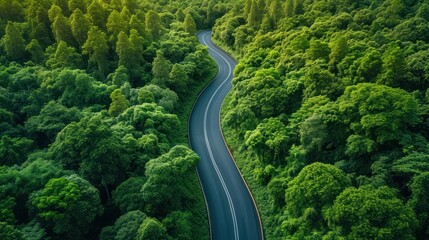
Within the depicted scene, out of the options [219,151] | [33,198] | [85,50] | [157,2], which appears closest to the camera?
[33,198]

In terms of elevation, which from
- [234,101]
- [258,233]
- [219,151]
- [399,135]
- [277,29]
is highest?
[277,29]

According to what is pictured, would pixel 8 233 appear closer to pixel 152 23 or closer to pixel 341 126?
pixel 341 126

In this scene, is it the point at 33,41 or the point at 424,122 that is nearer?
the point at 424,122

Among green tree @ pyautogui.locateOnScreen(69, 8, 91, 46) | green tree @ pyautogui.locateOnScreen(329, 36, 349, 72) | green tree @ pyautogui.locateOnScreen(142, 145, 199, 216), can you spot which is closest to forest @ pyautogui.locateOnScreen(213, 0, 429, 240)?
green tree @ pyautogui.locateOnScreen(329, 36, 349, 72)

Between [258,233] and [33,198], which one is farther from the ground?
[33,198]

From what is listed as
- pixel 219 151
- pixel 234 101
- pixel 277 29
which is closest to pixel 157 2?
pixel 277 29

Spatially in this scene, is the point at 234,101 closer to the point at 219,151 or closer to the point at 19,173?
the point at 219,151

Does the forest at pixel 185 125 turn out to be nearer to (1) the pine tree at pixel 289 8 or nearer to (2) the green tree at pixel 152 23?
(2) the green tree at pixel 152 23

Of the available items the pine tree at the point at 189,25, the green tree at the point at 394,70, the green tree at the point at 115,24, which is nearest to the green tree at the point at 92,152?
the green tree at the point at 115,24
